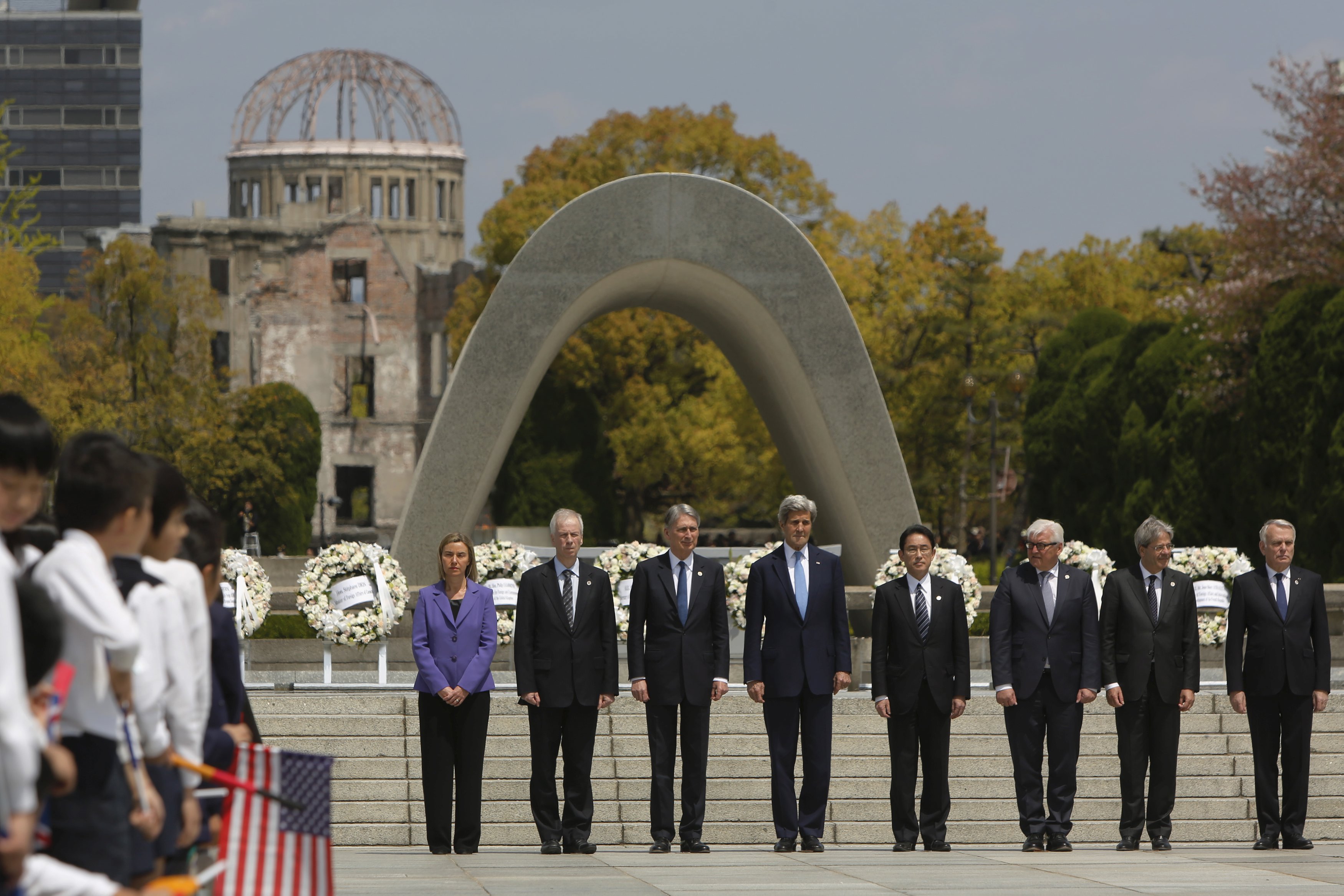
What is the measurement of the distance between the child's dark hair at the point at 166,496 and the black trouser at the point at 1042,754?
16.8 feet

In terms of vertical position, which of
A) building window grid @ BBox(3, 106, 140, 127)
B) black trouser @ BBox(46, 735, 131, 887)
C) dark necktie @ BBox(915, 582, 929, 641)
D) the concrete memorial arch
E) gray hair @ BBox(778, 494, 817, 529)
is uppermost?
building window grid @ BBox(3, 106, 140, 127)

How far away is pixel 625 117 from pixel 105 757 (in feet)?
115

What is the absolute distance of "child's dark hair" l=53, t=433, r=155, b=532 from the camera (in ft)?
12.6

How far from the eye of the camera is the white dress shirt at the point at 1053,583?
27.5ft

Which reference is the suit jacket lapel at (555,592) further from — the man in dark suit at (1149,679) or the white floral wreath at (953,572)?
the white floral wreath at (953,572)

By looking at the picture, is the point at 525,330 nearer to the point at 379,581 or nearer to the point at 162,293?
the point at 379,581

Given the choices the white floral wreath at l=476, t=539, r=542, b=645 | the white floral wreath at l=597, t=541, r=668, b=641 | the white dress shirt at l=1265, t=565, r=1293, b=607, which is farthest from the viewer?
the white floral wreath at l=476, t=539, r=542, b=645

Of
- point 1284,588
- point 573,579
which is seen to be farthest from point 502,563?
point 1284,588

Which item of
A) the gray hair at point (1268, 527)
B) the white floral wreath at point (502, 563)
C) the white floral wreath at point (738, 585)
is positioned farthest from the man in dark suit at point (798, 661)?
the white floral wreath at point (502, 563)

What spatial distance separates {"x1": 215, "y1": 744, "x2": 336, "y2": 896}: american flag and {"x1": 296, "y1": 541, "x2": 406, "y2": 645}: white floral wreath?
7792 millimetres

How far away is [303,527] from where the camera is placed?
153 feet

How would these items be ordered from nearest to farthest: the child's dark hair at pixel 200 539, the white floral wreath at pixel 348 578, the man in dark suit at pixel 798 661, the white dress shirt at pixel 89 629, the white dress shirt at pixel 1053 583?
the white dress shirt at pixel 89 629, the child's dark hair at pixel 200 539, the man in dark suit at pixel 798 661, the white dress shirt at pixel 1053 583, the white floral wreath at pixel 348 578

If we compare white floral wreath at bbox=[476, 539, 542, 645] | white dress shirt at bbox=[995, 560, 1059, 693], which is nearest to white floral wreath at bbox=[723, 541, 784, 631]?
white floral wreath at bbox=[476, 539, 542, 645]

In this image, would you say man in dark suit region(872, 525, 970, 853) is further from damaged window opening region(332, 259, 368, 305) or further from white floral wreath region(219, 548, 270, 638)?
damaged window opening region(332, 259, 368, 305)
